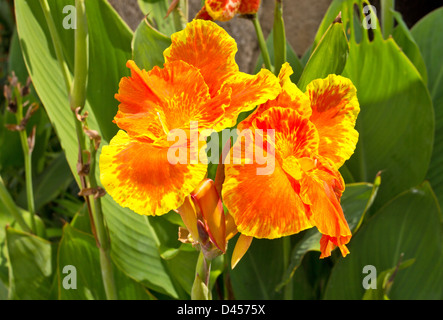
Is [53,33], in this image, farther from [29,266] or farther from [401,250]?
[401,250]

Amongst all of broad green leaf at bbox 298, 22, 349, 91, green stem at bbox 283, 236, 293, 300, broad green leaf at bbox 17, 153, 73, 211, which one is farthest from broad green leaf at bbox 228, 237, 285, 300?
broad green leaf at bbox 17, 153, 73, 211

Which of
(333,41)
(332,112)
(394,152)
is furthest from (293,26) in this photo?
(332,112)

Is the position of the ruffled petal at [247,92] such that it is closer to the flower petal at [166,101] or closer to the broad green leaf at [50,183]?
the flower petal at [166,101]

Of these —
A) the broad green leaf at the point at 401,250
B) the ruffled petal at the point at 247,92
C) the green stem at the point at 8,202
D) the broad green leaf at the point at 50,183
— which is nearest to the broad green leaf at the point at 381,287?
the broad green leaf at the point at 401,250

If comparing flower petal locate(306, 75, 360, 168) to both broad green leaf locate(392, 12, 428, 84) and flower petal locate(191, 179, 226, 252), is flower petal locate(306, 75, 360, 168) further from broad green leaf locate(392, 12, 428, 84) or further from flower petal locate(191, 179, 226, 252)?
broad green leaf locate(392, 12, 428, 84)

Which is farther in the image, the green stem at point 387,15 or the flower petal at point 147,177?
the green stem at point 387,15

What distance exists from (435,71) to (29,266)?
1.86 feet

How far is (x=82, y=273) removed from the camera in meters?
0.53

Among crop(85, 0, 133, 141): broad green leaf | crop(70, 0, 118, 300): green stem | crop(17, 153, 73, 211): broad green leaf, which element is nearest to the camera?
crop(70, 0, 118, 300): green stem

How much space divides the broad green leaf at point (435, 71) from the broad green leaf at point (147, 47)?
380 mm

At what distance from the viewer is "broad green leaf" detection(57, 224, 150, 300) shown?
1.68 ft

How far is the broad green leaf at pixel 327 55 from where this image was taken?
0.39m

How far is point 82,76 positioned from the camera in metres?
0.37

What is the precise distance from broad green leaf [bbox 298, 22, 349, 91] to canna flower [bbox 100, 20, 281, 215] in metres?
0.11
